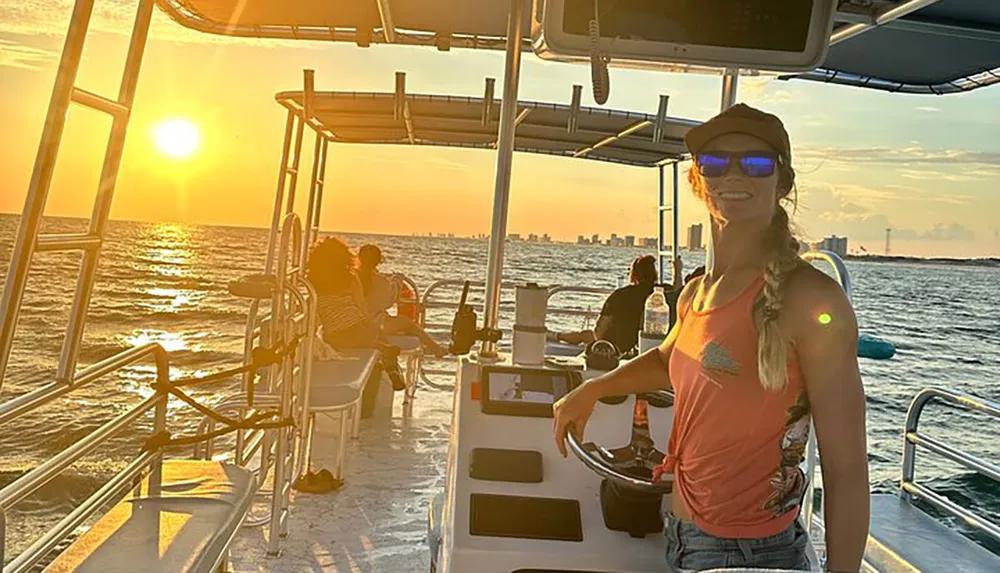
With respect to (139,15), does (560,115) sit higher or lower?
higher

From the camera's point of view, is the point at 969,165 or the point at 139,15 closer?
the point at 139,15

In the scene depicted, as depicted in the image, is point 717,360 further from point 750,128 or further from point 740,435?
point 750,128

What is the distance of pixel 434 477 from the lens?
4.72m

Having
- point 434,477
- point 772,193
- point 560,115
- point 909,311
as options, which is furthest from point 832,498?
point 909,311

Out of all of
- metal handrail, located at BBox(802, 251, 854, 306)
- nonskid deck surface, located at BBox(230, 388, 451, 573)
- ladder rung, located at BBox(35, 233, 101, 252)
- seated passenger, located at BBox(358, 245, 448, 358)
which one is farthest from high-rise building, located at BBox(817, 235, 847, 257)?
seated passenger, located at BBox(358, 245, 448, 358)

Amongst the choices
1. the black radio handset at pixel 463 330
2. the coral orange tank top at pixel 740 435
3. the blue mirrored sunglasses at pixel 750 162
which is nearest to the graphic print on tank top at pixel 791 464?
the coral orange tank top at pixel 740 435

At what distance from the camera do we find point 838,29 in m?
2.85

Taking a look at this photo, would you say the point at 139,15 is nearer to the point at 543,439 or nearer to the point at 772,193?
the point at 543,439

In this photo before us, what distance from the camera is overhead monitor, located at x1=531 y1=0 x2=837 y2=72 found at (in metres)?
2.00

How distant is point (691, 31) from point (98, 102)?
150 centimetres

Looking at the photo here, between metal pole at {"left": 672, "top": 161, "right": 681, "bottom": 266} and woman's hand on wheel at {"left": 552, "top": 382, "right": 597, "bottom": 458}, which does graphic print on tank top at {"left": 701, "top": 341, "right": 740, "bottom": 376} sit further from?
metal pole at {"left": 672, "top": 161, "right": 681, "bottom": 266}

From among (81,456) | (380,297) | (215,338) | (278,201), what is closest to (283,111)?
(278,201)

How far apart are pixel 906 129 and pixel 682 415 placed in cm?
3001

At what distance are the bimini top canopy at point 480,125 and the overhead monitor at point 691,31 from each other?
85.4 inches
